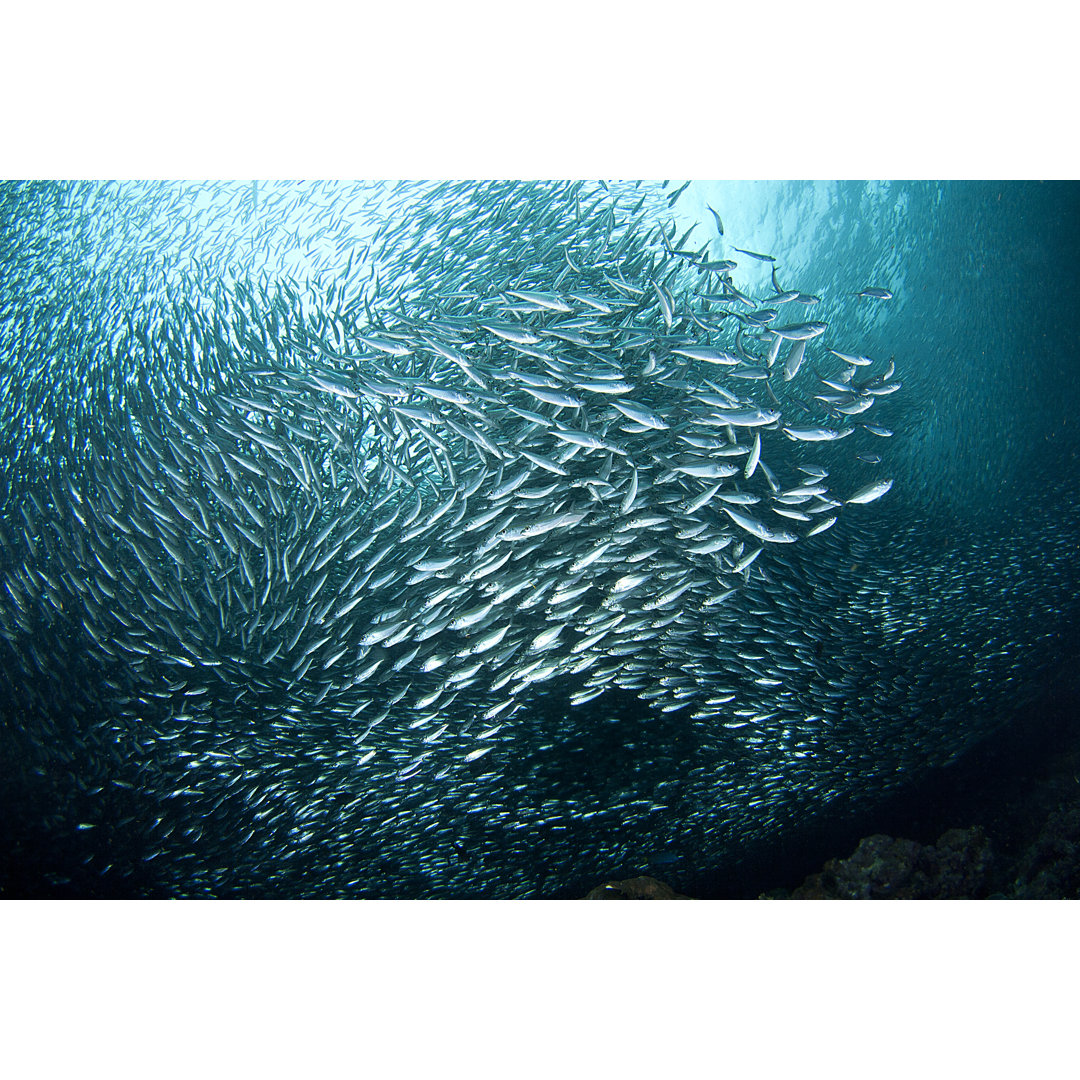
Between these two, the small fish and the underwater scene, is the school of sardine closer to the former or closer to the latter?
the underwater scene

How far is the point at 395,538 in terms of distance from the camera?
2674mm

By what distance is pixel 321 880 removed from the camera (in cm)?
357

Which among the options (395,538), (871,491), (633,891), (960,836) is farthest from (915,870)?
(395,538)

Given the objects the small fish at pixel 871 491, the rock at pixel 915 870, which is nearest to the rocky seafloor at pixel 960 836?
the rock at pixel 915 870

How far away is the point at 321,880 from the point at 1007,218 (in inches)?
279

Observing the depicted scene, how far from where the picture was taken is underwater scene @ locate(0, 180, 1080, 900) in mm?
2744

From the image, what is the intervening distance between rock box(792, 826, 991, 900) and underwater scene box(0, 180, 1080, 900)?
0.03 metres

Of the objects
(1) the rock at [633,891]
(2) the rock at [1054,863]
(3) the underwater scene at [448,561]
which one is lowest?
(1) the rock at [633,891]

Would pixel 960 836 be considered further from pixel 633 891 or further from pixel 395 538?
pixel 395 538

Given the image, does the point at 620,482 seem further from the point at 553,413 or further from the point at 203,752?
the point at 203,752

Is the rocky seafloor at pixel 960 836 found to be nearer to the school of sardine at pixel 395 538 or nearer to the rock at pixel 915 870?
the rock at pixel 915 870

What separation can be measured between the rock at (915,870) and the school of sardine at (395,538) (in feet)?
2.06

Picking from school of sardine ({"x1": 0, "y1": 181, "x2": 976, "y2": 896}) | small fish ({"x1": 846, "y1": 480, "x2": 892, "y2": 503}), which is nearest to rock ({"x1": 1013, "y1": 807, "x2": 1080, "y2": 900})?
school of sardine ({"x1": 0, "y1": 181, "x2": 976, "y2": 896})

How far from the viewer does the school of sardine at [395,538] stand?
8.91 feet
